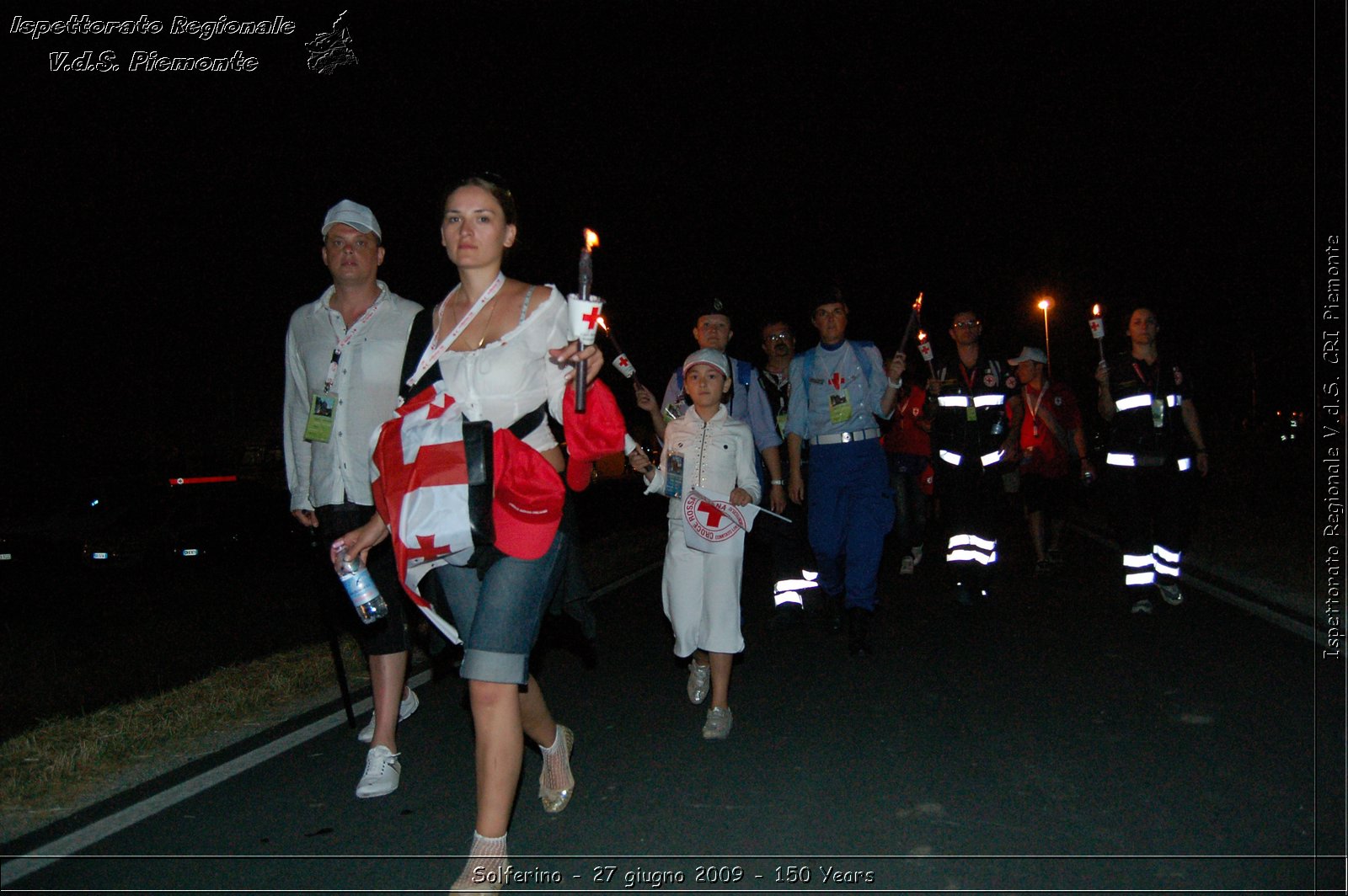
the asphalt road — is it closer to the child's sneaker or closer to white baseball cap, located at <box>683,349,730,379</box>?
the child's sneaker

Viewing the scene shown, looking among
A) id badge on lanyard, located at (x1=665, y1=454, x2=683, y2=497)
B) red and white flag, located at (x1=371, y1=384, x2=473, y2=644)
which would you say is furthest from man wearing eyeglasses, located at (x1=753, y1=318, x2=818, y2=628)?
red and white flag, located at (x1=371, y1=384, x2=473, y2=644)

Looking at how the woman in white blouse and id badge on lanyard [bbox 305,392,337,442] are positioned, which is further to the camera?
id badge on lanyard [bbox 305,392,337,442]

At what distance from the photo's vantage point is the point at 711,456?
5582 mm

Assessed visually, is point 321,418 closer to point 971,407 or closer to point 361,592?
point 361,592

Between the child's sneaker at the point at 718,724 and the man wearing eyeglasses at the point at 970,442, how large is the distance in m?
3.71

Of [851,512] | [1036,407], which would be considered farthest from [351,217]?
[1036,407]

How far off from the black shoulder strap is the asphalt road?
156cm

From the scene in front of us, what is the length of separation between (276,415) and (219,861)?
29.9 meters

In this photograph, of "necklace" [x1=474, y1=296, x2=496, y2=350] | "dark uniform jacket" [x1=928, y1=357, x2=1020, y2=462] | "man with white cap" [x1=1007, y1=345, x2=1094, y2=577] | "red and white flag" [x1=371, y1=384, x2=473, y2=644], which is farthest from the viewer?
"man with white cap" [x1=1007, y1=345, x2=1094, y2=577]

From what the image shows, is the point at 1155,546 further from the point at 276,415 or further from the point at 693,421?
the point at 276,415

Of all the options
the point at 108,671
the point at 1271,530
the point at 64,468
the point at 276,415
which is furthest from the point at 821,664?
the point at 276,415

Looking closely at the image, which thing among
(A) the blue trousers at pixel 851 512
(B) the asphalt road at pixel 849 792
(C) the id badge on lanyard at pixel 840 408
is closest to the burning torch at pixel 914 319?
(C) the id badge on lanyard at pixel 840 408

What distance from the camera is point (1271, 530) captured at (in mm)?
12695

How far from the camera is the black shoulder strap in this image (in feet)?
11.3
